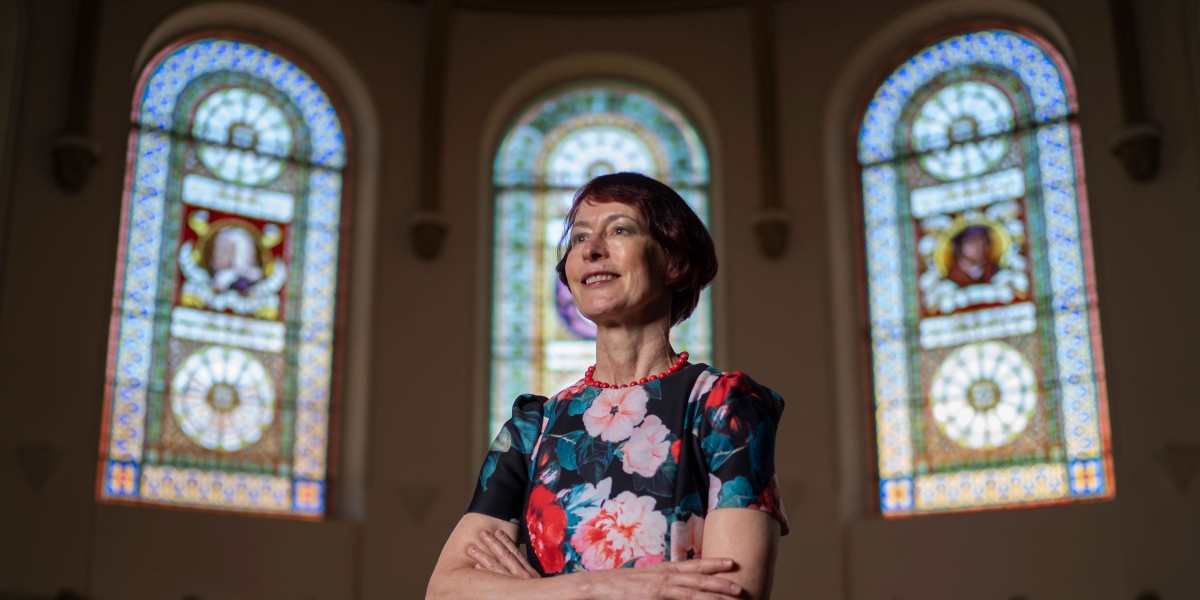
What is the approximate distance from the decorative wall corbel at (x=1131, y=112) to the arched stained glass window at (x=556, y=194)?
9.07 feet

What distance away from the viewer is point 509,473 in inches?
93.3

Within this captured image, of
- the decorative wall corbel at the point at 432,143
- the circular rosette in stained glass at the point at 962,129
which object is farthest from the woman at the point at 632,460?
the circular rosette in stained glass at the point at 962,129

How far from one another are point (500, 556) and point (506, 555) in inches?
0.5

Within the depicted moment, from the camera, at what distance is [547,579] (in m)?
2.14

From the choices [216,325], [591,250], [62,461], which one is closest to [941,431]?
[216,325]

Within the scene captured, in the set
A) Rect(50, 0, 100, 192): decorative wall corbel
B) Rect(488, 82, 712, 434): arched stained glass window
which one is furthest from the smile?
Rect(488, 82, 712, 434): arched stained glass window

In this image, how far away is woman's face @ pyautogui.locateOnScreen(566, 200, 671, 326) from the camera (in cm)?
239

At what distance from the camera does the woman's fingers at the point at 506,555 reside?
221cm

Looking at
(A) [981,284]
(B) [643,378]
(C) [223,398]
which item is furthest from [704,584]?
(A) [981,284]

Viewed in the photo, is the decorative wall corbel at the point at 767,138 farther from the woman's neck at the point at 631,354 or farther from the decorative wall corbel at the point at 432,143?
the woman's neck at the point at 631,354

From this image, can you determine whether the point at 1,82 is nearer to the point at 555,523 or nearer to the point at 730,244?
the point at 730,244

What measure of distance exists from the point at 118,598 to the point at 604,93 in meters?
4.78

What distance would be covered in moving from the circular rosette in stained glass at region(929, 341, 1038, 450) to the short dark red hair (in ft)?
21.8

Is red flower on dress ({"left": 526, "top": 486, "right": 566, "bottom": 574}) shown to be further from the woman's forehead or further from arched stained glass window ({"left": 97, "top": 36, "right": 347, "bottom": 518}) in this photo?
arched stained glass window ({"left": 97, "top": 36, "right": 347, "bottom": 518})
